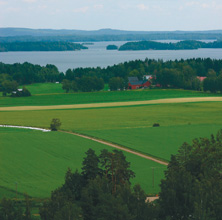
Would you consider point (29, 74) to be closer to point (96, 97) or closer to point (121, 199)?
point (96, 97)

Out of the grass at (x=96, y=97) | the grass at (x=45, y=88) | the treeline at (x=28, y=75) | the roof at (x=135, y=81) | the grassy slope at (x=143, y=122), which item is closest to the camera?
the grassy slope at (x=143, y=122)

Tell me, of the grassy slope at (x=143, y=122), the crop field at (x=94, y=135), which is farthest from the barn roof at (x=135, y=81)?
the grassy slope at (x=143, y=122)

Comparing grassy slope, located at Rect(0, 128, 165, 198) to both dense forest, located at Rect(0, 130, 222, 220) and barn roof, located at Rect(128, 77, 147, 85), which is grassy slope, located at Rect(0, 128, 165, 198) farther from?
barn roof, located at Rect(128, 77, 147, 85)

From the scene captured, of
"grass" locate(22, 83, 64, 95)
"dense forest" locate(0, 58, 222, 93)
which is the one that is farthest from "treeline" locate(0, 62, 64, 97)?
"grass" locate(22, 83, 64, 95)

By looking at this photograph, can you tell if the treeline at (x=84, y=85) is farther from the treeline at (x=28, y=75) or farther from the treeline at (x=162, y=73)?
the treeline at (x=28, y=75)

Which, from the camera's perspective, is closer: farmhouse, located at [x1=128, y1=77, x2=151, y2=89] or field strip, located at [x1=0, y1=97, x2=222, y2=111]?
field strip, located at [x1=0, y1=97, x2=222, y2=111]

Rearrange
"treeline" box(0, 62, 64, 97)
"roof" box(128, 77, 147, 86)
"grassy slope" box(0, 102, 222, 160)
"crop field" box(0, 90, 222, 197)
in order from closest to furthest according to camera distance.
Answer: "crop field" box(0, 90, 222, 197), "grassy slope" box(0, 102, 222, 160), "roof" box(128, 77, 147, 86), "treeline" box(0, 62, 64, 97)
